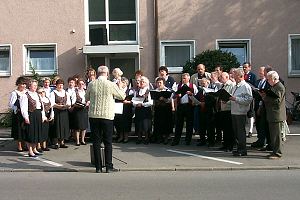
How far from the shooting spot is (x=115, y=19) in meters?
17.9

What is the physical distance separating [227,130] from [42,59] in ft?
28.8

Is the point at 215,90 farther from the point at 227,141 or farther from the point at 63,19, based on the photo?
the point at 63,19

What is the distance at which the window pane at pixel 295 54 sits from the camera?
17500 mm

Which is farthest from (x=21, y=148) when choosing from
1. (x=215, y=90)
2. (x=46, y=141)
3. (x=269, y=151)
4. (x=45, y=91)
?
(x=269, y=151)

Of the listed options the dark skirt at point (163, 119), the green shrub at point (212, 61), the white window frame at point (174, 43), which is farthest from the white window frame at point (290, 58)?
the dark skirt at point (163, 119)

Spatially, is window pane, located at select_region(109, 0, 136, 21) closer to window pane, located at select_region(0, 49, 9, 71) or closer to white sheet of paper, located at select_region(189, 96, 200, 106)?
window pane, located at select_region(0, 49, 9, 71)

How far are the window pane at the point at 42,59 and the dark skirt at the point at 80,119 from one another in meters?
5.52

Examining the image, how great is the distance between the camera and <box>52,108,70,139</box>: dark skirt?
12312mm

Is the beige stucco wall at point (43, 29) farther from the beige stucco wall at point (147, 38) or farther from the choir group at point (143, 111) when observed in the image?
the choir group at point (143, 111)

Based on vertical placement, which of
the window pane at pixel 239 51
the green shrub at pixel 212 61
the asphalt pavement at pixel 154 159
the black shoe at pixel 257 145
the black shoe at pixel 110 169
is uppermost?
the window pane at pixel 239 51

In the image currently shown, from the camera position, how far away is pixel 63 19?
1753cm

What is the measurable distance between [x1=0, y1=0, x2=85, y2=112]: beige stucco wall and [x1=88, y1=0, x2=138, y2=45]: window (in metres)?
0.53

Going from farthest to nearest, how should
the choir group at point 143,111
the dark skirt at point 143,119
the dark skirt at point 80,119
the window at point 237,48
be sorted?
the window at point 237,48
the dark skirt at point 143,119
the dark skirt at point 80,119
the choir group at point 143,111

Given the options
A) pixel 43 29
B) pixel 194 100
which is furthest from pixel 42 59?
pixel 194 100
